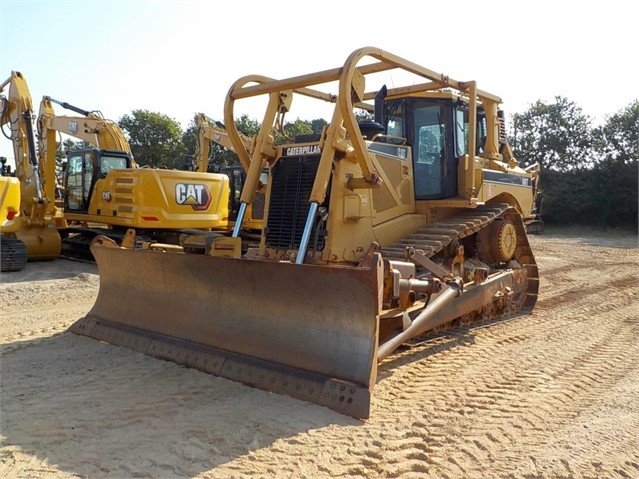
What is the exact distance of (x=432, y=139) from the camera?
23.1ft

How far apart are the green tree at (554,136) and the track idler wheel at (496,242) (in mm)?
30003

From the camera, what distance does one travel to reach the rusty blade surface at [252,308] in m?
4.06

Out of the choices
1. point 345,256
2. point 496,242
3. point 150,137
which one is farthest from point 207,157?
point 150,137

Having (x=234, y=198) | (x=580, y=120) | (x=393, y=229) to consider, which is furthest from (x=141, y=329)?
(x=580, y=120)

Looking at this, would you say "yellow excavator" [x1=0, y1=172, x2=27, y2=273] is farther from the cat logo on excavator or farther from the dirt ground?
the dirt ground

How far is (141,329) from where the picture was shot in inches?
215

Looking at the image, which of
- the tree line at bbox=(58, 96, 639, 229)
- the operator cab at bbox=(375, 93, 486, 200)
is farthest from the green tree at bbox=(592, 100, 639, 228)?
the operator cab at bbox=(375, 93, 486, 200)

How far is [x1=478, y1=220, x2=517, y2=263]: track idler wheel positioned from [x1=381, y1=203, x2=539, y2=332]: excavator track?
3.9 inches

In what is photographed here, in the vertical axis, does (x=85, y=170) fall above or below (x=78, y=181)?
above

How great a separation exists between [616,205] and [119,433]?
103 feet

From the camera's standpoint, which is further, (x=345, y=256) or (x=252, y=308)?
(x=345, y=256)

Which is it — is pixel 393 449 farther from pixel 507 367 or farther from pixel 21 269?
pixel 21 269

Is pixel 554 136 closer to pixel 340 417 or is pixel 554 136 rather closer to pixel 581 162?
pixel 581 162

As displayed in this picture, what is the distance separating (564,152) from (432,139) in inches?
1261
